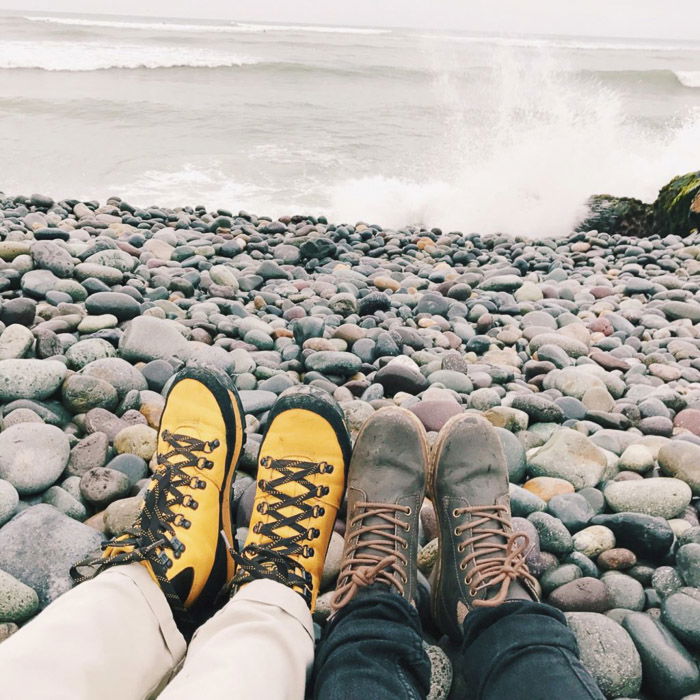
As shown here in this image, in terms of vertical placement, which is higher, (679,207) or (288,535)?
(679,207)

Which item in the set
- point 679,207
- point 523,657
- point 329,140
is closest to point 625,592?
point 523,657

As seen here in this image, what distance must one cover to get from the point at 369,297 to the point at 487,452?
1.51m

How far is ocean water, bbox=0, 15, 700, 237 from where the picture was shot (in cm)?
590

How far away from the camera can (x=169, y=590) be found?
1228 mm

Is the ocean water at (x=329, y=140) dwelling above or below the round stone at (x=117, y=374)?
above

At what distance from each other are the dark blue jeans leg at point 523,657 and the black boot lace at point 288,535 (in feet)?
1.30

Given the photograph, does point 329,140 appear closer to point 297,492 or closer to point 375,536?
point 297,492

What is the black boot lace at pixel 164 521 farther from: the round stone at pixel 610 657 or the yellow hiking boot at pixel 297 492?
the round stone at pixel 610 657

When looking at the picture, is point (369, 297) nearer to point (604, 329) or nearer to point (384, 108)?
point (604, 329)

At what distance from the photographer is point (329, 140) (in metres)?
8.80

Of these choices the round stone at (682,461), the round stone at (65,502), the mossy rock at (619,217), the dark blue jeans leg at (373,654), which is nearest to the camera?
the dark blue jeans leg at (373,654)

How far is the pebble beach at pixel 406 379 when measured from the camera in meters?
1.37

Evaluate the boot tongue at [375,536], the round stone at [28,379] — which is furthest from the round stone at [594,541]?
the round stone at [28,379]

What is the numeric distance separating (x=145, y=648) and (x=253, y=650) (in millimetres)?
205
